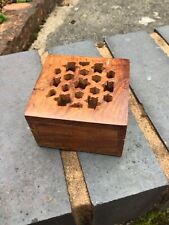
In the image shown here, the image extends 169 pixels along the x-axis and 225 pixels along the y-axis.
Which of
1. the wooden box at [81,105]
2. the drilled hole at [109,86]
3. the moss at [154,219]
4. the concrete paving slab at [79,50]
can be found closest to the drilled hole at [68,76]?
the wooden box at [81,105]

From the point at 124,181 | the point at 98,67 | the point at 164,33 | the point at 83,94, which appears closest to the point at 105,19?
the point at 164,33

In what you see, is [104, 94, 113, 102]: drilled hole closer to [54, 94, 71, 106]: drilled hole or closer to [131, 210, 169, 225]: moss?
[54, 94, 71, 106]: drilled hole

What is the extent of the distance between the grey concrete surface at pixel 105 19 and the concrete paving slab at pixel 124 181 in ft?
2.76

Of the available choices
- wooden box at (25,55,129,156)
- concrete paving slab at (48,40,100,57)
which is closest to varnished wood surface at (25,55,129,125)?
wooden box at (25,55,129,156)

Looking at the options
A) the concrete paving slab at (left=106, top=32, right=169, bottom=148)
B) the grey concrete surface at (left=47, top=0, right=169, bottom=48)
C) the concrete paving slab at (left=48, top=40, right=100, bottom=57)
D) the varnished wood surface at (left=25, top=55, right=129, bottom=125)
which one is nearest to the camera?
the varnished wood surface at (left=25, top=55, right=129, bottom=125)

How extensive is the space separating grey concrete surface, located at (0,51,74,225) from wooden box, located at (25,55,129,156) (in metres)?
0.06

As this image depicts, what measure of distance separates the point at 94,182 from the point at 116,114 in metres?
0.21

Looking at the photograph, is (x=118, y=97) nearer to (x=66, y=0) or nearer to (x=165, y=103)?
(x=165, y=103)

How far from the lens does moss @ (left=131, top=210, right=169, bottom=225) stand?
40.2 inches

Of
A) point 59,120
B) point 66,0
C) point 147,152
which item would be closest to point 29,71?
point 59,120

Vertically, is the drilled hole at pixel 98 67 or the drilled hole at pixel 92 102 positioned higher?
the drilled hole at pixel 98 67

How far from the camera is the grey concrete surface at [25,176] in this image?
33.5 inches

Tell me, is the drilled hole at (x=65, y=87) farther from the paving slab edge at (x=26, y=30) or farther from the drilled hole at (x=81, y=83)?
the paving slab edge at (x=26, y=30)

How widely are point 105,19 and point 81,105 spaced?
1.04 metres
